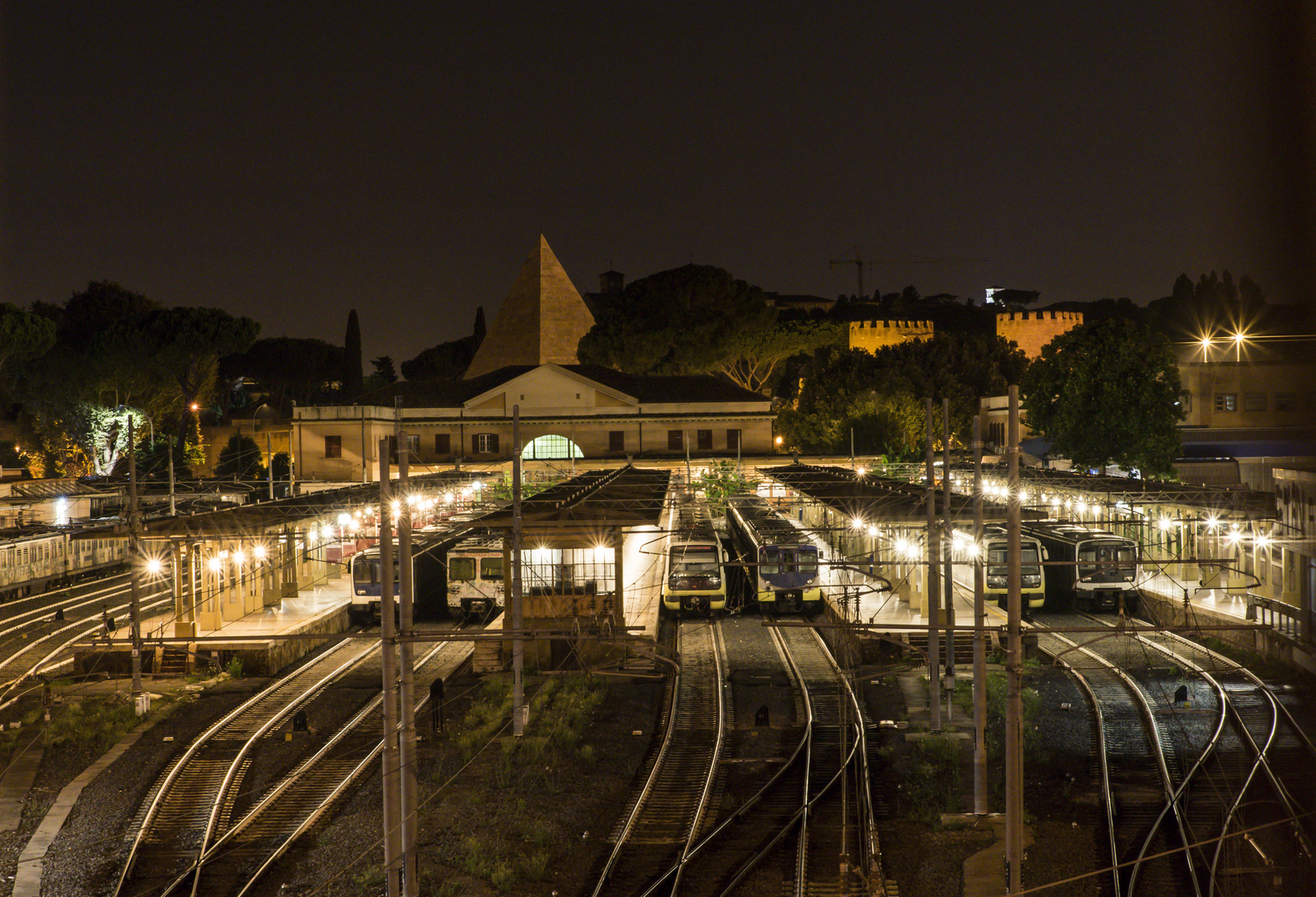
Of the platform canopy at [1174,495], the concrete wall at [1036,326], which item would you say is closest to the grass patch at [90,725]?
the platform canopy at [1174,495]

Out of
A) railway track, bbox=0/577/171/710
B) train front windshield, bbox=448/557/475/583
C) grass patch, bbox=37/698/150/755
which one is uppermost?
train front windshield, bbox=448/557/475/583

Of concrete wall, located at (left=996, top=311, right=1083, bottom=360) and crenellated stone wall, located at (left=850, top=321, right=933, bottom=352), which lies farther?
concrete wall, located at (left=996, top=311, right=1083, bottom=360)

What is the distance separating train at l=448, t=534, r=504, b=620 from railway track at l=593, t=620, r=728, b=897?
6480mm

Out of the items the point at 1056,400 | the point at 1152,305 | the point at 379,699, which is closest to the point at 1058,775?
the point at 379,699

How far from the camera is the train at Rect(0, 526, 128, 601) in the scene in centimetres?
2920

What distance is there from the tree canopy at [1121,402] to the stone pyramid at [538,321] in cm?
4007

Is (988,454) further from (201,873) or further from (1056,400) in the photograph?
(201,873)

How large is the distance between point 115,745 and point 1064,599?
21227mm

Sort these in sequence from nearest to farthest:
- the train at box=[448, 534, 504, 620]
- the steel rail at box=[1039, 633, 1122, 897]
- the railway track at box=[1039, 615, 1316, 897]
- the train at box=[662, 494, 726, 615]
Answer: the railway track at box=[1039, 615, 1316, 897] < the steel rail at box=[1039, 633, 1122, 897] < the train at box=[448, 534, 504, 620] < the train at box=[662, 494, 726, 615]

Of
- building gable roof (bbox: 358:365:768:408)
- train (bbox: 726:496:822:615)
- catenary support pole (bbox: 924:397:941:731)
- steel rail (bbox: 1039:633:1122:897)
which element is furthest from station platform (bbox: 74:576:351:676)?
building gable roof (bbox: 358:365:768:408)

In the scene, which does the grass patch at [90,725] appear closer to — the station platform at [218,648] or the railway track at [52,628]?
the station platform at [218,648]

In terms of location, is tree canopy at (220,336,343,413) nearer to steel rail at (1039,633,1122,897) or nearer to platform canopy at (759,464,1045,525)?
platform canopy at (759,464,1045,525)

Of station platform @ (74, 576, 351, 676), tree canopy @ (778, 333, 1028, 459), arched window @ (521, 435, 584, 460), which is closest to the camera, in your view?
station platform @ (74, 576, 351, 676)

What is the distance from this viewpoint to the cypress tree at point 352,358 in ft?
224
